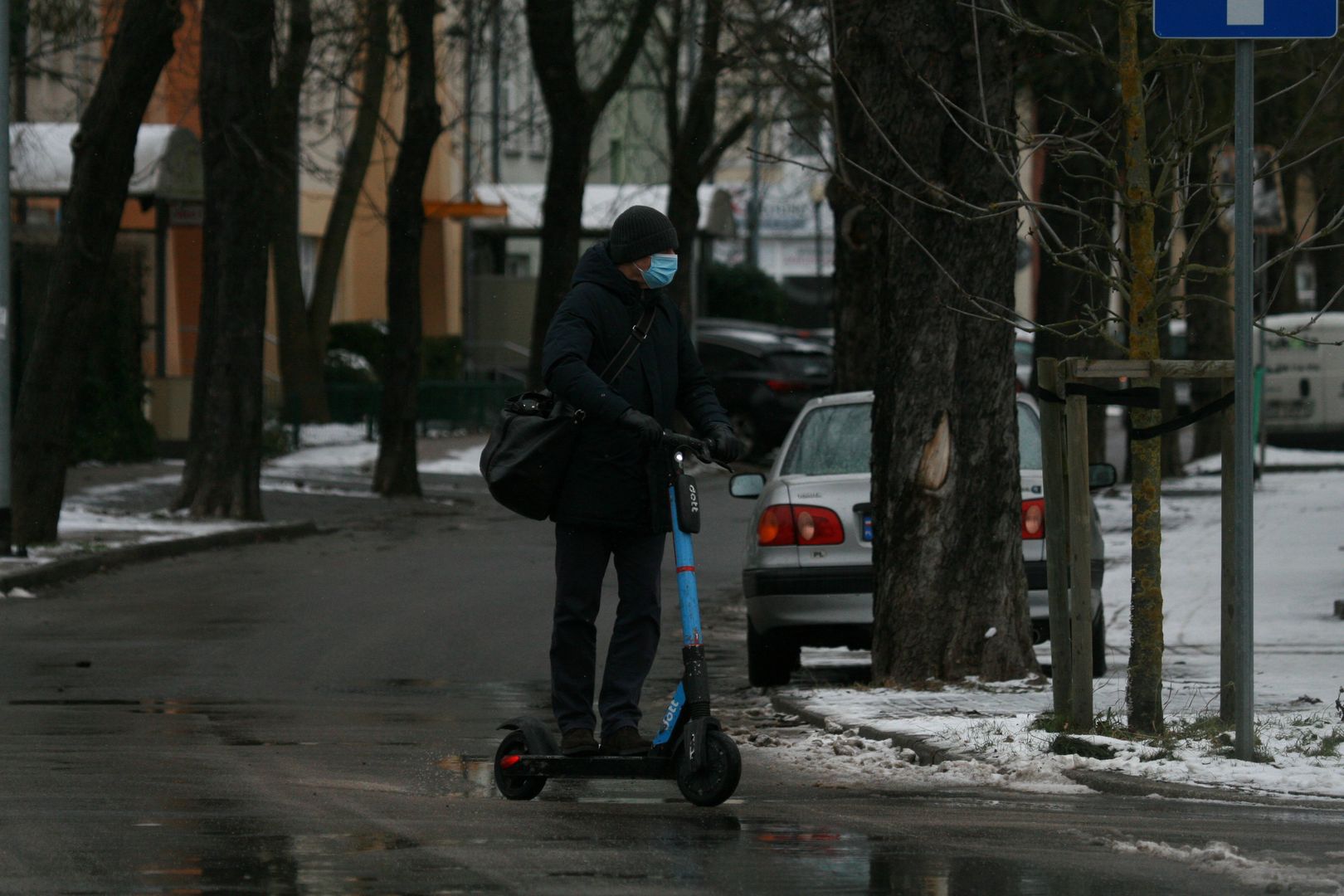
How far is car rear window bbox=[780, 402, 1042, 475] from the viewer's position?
11.9 m

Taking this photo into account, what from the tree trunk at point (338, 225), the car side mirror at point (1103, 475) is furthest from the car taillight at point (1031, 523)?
the tree trunk at point (338, 225)

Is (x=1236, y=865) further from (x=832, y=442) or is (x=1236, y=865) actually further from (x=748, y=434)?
(x=748, y=434)

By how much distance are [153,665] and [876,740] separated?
14.3ft

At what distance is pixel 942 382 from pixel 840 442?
211cm

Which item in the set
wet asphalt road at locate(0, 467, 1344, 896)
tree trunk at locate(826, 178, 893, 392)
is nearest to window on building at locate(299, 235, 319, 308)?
tree trunk at locate(826, 178, 893, 392)

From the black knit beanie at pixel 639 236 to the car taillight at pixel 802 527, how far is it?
4.07 metres

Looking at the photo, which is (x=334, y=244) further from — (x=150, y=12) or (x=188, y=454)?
(x=150, y=12)

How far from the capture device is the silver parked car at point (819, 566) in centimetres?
1099

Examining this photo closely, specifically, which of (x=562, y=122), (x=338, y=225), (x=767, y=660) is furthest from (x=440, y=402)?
(x=767, y=660)

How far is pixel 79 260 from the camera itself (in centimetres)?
1738

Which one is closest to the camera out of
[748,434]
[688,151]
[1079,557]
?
[1079,557]

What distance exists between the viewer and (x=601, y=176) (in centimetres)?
6538

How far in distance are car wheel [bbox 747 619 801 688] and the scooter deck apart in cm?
417

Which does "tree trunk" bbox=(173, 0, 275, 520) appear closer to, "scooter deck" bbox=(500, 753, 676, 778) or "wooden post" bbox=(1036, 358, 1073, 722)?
"wooden post" bbox=(1036, 358, 1073, 722)
